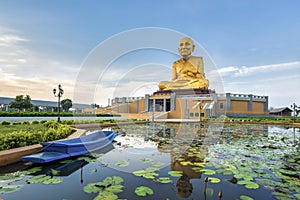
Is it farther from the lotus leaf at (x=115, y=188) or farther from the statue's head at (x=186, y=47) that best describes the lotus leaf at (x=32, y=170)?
the statue's head at (x=186, y=47)

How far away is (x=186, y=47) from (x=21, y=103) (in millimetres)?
25154

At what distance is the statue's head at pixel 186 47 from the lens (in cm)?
3012

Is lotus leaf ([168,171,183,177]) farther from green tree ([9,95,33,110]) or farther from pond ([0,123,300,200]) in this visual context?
green tree ([9,95,33,110])

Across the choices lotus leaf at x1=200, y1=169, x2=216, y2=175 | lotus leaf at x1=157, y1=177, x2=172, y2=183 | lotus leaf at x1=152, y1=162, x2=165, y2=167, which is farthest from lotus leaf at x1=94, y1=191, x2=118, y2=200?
lotus leaf at x1=200, y1=169, x2=216, y2=175

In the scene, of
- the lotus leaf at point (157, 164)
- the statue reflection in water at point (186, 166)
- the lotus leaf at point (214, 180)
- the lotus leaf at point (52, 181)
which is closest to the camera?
the statue reflection in water at point (186, 166)

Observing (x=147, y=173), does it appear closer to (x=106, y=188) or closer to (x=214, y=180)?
(x=106, y=188)

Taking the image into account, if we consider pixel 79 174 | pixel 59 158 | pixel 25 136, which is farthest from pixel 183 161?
pixel 25 136

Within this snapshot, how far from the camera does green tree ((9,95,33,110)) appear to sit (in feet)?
91.3

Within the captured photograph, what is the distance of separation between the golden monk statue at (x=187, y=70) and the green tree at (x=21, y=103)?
19.8 meters

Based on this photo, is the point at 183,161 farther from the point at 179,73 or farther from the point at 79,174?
the point at 179,73

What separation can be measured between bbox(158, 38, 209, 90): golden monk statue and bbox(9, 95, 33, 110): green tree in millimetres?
19781

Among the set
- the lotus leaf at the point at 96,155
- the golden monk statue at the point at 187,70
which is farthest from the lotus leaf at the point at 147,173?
the golden monk statue at the point at 187,70

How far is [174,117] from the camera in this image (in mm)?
26906

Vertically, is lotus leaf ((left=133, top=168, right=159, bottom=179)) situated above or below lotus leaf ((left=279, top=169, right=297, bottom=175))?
below
